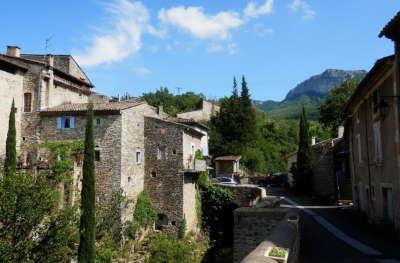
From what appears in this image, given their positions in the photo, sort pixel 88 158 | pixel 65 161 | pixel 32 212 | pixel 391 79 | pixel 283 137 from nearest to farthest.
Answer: pixel 391 79 → pixel 32 212 → pixel 88 158 → pixel 65 161 → pixel 283 137

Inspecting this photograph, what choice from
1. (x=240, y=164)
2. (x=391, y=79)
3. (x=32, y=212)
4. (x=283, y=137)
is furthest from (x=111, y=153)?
(x=283, y=137)

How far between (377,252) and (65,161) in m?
25.5

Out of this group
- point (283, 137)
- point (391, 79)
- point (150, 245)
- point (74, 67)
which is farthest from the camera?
point (283, 137)

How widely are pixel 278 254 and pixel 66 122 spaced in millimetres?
31636

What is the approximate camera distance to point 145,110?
140ft

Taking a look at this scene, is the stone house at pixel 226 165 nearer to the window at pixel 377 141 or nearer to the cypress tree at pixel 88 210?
the cypress tree at pixel 88 210

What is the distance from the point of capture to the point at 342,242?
1891 cm

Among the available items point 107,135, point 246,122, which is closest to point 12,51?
point 107,135

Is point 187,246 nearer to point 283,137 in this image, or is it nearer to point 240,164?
point 240,164

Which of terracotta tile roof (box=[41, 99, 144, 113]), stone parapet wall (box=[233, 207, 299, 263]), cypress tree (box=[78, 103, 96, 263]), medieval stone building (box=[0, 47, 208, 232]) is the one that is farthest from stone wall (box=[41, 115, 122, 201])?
stone parapet wall (box=[233, 207, 299, 263])

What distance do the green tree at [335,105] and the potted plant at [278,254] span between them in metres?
62.5

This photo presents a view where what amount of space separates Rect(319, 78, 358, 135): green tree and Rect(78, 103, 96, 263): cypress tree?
47631 mm

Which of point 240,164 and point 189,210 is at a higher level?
point 240,164

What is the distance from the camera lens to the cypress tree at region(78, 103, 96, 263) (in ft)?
96.3
